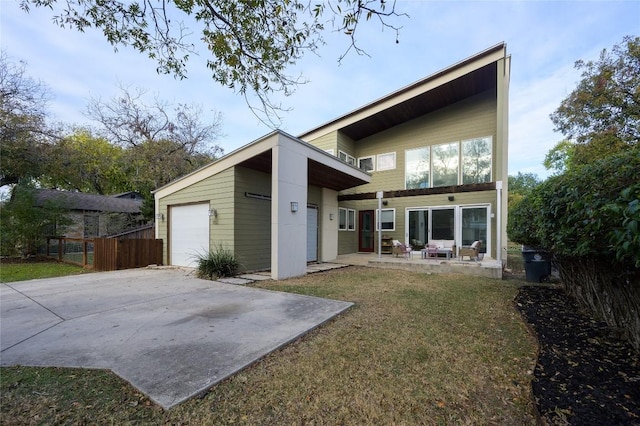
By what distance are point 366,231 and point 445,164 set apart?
475 centimetres

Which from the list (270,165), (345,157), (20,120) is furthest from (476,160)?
(20,120)

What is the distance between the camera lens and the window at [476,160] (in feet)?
35.2

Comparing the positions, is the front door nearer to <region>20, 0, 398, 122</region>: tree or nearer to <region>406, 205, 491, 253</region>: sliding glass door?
<region>406, 205, 491, 253</region>: sliding glass door

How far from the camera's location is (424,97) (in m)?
11.2

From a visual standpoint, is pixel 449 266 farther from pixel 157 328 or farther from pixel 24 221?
pixel 24 221

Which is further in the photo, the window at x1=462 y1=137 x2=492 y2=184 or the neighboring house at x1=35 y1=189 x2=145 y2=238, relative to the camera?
the neighboring house at x1=35 y1=189 x2=145 y2=238

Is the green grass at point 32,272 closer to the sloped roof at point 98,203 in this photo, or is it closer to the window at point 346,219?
the sloped roof at point 98,203

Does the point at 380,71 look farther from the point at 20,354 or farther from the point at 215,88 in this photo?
the point at 20,354

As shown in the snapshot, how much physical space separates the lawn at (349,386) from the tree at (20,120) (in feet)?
48.3

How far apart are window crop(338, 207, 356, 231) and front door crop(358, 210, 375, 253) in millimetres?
487

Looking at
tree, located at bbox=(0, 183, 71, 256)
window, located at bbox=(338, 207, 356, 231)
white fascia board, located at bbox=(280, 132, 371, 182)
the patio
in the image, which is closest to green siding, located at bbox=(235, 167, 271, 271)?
white fascia board, located at bbox=(280, 132, 371, 182)

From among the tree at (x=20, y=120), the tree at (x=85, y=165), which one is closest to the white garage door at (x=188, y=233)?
the tree at (x=20, y=120)

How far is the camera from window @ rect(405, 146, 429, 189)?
1216 centimetres

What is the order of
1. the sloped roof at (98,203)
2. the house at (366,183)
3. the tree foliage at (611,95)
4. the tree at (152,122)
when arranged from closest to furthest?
the house at (366,183), the tree foliage at (611,95), the sloped roof at (98,203), the tree at (152,122)
